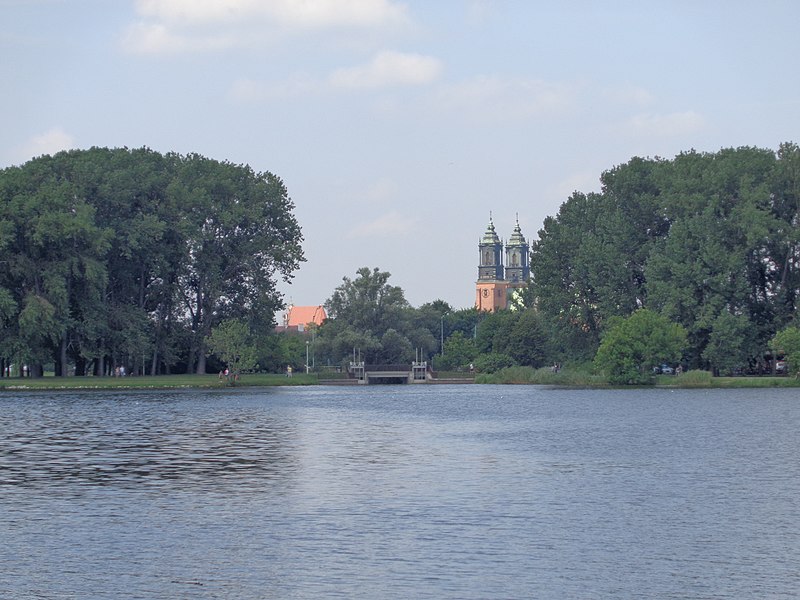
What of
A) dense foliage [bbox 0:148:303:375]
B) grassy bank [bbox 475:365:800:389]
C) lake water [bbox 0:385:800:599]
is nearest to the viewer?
lake water [bbox 0:385:800:599]

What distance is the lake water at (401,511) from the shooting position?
22.3 meters

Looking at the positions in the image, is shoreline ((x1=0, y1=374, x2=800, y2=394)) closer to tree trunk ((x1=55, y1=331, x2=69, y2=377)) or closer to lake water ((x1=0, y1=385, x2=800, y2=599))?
tree trunk ((x1=55, y1=331, x2=69, y2=377))

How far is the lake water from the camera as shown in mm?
22297

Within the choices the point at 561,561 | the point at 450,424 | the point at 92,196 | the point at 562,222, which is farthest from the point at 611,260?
the point at 561,561

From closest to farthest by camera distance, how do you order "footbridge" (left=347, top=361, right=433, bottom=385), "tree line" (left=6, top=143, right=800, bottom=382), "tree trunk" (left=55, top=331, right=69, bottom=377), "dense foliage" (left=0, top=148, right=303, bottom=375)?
"dense foliage" (left=0, top=148, right=303, bottom=375) < "tree line" (left=6, top=143, right=800, bottom=382) < "tree trunk" (left=55, top=331, right=69, bottom=377) < "footbridge" (left=347, top=361, right=433, bottom=385)

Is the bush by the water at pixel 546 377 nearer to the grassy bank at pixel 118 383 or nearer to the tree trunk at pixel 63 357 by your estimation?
the grassy bank at pixel 118 383

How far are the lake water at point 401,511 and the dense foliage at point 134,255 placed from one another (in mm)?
39228

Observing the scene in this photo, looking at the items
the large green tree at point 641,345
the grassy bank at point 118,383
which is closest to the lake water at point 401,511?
the large green tree at point 641,345

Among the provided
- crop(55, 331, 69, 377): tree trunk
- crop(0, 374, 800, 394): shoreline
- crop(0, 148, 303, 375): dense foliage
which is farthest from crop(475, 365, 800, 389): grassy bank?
crop(55, 331, 69, 377): tree trunk

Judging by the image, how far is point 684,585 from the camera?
71.6 ft

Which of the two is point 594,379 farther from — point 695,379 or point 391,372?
point 391,372

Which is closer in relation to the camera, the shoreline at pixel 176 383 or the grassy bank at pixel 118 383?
the shoreline at pixel 176 383

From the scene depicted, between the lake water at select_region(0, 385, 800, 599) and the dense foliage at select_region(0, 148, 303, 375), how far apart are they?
39228mm

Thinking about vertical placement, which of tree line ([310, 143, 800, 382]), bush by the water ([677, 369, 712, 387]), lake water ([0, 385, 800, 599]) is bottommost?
lake water ([0, 385, 800, 599])
